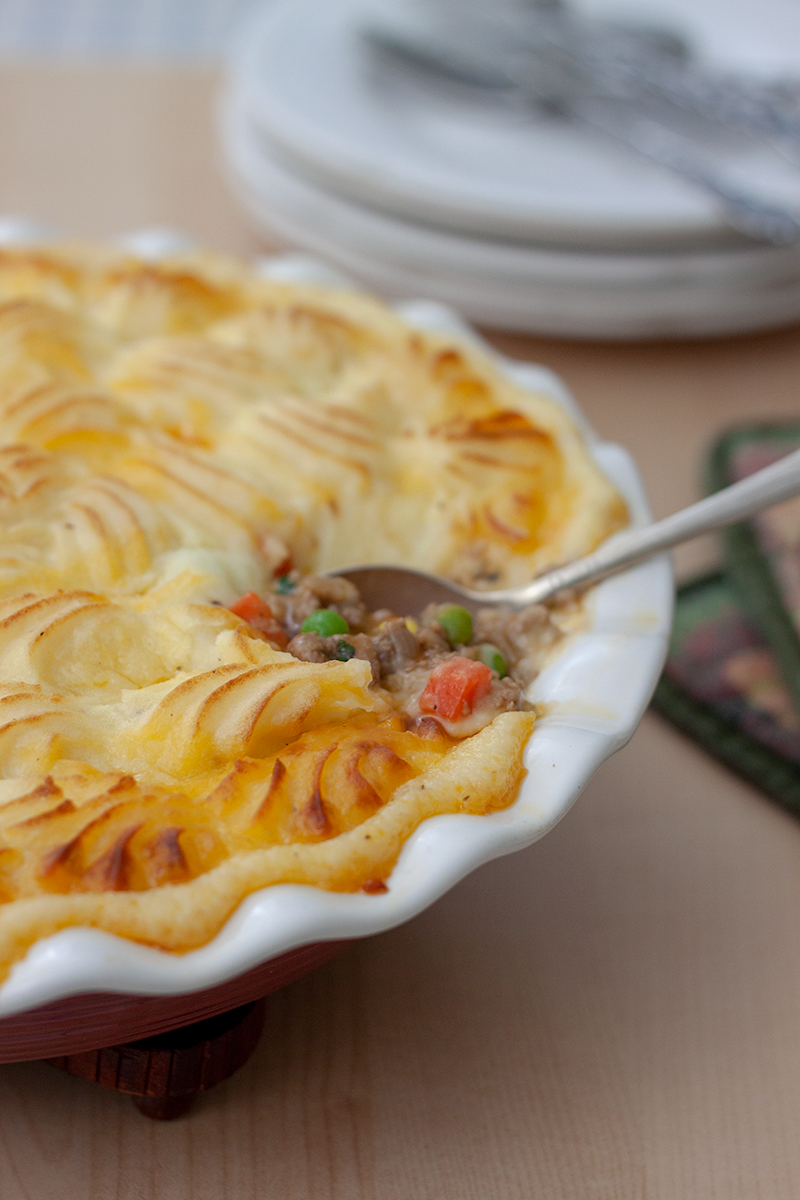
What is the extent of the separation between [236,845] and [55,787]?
0.23m

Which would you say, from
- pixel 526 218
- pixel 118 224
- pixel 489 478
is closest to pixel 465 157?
pixel 526 218

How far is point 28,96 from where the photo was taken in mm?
4223

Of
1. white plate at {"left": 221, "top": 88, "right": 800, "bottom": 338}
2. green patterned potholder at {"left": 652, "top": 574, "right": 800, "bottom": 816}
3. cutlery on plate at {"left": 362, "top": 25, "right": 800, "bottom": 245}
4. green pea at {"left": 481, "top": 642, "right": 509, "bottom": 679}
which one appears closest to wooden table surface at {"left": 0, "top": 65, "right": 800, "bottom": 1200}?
green patterned potholder at {"left": 652, "top": 574, "right": 800, "bottom": 816}

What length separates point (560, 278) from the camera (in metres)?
3.21

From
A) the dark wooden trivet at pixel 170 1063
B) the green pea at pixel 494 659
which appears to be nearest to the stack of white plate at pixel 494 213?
the green pea at pixel 494 659

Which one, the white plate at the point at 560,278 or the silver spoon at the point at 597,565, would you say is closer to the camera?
the silver spoon at the point at 597,565

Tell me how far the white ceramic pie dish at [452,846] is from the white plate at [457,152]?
148 centimetres

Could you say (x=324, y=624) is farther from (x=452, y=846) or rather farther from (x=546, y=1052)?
(x=546, y=1052)

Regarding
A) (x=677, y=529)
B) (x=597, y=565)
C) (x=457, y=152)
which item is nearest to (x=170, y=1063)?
(x=597, y=565)

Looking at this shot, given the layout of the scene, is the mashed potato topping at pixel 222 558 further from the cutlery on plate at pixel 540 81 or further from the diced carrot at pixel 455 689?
the cutlery on plate at pixel 540 81

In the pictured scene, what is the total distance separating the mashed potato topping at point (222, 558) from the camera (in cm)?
146

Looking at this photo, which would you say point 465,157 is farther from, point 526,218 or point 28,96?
point 28,96

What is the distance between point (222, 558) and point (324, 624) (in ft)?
0.74

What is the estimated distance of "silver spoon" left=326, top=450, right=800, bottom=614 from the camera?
1.94 meters
